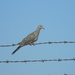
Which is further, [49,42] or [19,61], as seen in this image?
[49,42]

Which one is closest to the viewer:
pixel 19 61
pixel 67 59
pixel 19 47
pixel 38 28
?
pixel 67 59

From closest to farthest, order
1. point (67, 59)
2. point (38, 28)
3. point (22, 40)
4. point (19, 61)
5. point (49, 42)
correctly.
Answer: point (67, 59) → point (19, 61) → point (49, 42) → point (22, 40) → point (38, 28)

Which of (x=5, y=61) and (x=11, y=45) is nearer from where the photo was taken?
(x=5, y=61)

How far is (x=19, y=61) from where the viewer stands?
342 inches

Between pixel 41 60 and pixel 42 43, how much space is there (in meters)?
0.79

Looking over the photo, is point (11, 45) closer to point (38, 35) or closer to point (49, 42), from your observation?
point (49, 42)

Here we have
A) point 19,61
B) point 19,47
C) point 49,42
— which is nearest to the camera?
point 19,61

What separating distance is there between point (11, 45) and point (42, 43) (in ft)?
3.66

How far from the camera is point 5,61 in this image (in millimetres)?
8742

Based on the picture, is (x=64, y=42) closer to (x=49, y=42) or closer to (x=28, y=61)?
(x=49, y=42)

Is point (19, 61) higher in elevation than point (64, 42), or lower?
lower

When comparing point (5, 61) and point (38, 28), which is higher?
point (38, 28)

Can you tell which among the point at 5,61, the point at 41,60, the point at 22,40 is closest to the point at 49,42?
the point at 41,60

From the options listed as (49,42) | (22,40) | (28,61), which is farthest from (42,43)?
(22,40)
